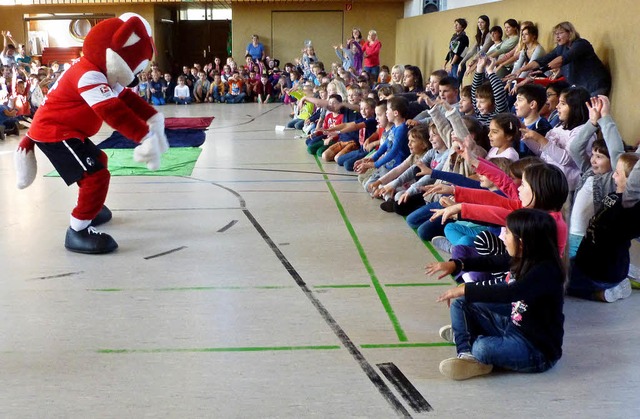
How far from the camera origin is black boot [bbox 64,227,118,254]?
182 inches

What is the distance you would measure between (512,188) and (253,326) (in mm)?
1640

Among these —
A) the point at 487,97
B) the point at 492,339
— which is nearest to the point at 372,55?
the point at 487,97

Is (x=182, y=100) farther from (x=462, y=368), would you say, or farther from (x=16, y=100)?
(x=462, y=368)

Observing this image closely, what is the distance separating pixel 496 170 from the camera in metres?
4.02

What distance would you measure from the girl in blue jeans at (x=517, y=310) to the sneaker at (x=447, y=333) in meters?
0.21

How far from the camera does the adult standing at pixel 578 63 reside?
641 centimetres

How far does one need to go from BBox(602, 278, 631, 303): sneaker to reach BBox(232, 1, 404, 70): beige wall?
16.4 meters

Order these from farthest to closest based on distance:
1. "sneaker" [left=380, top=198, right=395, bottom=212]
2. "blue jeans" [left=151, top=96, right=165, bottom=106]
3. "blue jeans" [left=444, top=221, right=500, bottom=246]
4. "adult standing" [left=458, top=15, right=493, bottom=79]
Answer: "blue jeans" [left=151, top=96, right=165, bottom=106], "adult standing" [left=458, top=15, right=493, bottom=79], "sneaker" [left=380, top=198, right=395, bottom=212], "blue jeans" [left=444, top=221, right=500, bottom=246]

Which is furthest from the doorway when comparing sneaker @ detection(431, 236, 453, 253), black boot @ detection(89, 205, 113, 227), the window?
sneaker @ detection(431, 236, 453, 253)

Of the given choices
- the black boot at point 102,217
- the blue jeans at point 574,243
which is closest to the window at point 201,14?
the black boot at point 102,217

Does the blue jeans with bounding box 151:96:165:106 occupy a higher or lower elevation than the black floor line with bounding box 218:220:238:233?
lower

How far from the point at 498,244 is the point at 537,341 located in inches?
41.8

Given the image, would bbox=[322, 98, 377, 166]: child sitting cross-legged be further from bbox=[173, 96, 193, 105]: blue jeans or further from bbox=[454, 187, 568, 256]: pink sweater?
bbox=[173, 96, 193, 105]: blue jeans

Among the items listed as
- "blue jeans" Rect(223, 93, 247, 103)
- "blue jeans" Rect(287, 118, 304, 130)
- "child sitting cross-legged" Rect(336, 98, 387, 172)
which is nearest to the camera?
"child sitting cross-legged" Rect(336, 98, 387, 172)
